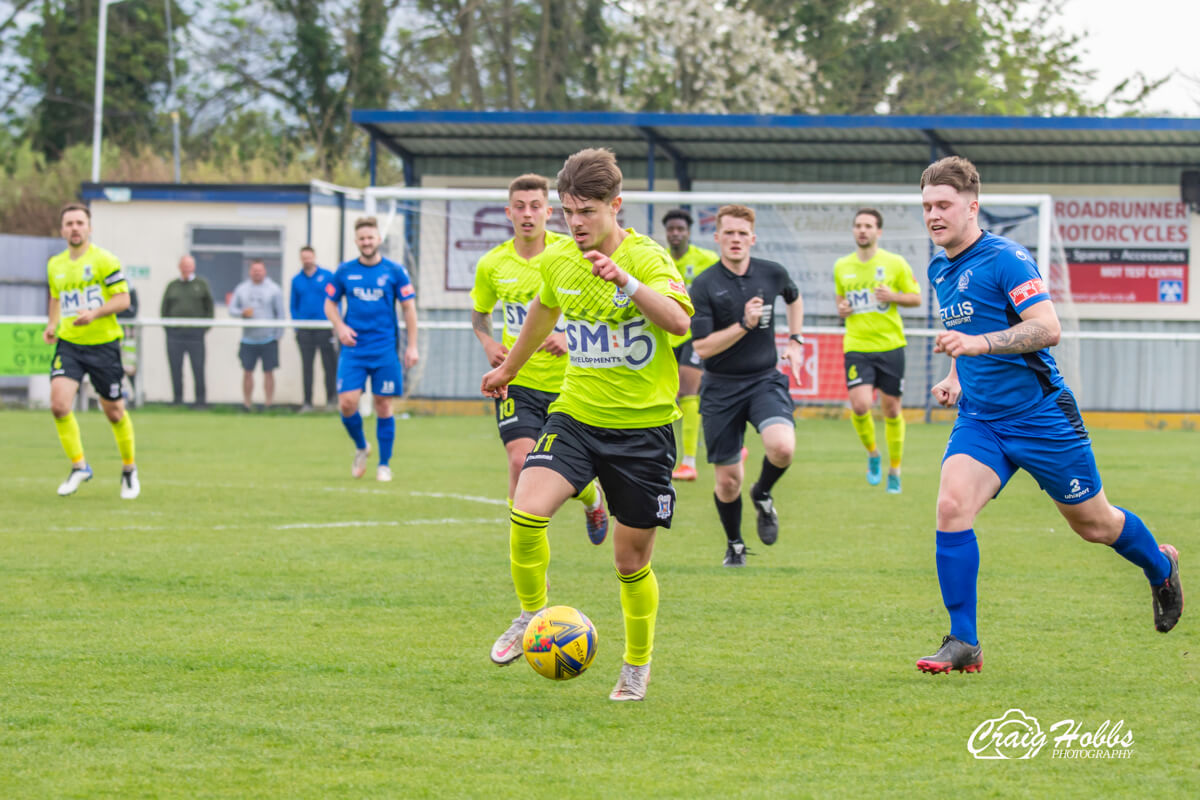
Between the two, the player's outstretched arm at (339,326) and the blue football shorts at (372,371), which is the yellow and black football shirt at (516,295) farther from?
the blue football shorts at (372,371)

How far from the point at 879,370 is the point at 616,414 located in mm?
7587

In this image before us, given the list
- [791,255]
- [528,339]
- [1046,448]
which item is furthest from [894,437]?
[791,255]

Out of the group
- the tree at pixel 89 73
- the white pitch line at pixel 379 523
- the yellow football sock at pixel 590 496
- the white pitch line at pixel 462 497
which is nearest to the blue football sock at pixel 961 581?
the yellow football sock at pixel 590 496

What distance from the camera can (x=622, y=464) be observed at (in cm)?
544

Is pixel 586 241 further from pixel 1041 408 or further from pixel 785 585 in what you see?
pixel 785 585

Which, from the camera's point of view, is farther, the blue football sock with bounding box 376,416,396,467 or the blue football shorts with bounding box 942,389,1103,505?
the blue football sock with bounding box 376,416,396,467

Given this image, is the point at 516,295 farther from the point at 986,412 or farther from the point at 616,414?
the point at 986,412

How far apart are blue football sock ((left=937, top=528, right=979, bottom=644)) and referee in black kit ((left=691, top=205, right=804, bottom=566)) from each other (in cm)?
281

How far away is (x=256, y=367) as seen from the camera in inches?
870

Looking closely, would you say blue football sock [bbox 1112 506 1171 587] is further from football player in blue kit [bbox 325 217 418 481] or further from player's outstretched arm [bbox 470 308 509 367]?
football player in blue kit [bbox 325 217 418 481]

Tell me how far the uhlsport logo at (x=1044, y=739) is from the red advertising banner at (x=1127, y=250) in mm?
19528

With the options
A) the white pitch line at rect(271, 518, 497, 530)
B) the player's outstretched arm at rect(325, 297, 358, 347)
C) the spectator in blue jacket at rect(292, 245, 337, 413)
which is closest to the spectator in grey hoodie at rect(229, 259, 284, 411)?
the spectator in blue jacket at rect(292, 245, 337, 413)

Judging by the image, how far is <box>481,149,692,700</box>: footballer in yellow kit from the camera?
17.6 ft

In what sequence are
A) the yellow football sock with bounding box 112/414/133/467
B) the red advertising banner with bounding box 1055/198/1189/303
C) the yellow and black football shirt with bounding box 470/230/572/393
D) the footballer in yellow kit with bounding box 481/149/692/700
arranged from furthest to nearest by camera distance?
the red advertising banner with bounding box 1055/198/1189/303
the yellow football sock with bounding box 112/414/133/467
the yellow and black football shirt with bounding box 470/230/572/393
the footballer in yellow kit with bounding box 481/149/692/700
